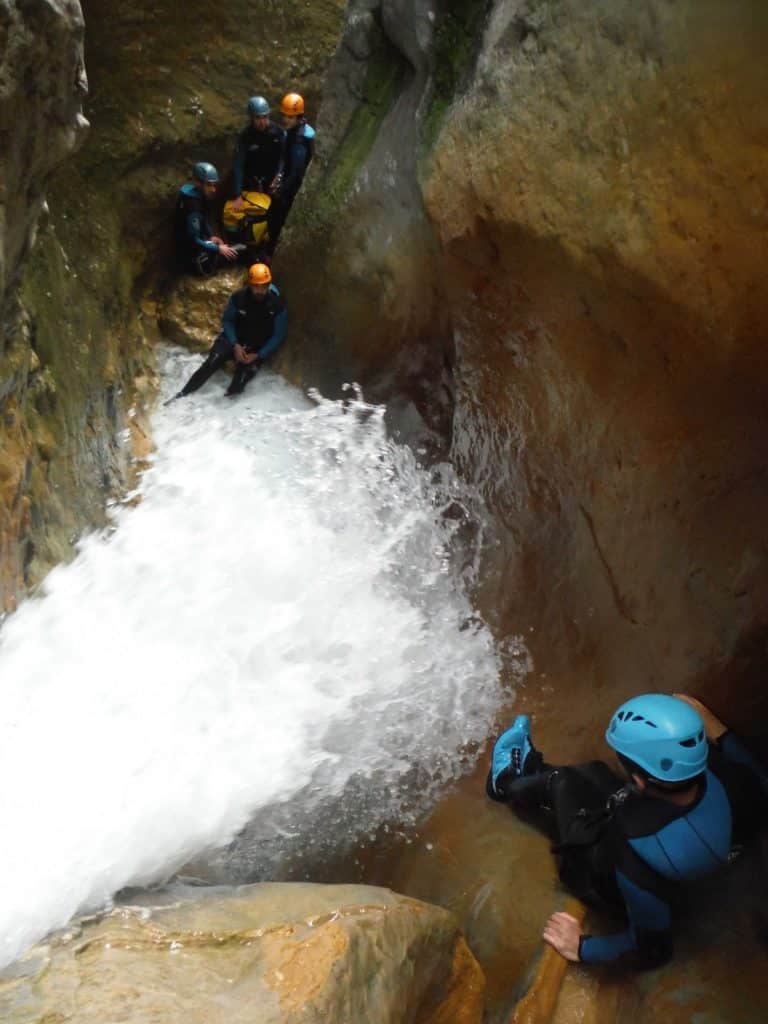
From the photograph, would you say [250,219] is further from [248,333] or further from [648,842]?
[648,842]

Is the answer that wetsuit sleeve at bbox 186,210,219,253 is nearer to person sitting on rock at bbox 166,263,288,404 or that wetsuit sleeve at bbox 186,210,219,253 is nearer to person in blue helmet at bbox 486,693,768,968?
person sitting on rock at bbox 166,263,288,404

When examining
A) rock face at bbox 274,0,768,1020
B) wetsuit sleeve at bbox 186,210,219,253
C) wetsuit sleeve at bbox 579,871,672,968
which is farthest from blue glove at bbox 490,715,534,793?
wetsuit sleeve at bbox 186,210,219,253

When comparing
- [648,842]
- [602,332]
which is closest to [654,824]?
[648,842]

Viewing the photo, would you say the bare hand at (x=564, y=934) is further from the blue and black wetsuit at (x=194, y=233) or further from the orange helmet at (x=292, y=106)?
the orange helmet at (x=292, y=106)

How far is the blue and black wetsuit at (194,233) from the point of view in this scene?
261 inches

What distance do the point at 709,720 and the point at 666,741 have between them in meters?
0.59

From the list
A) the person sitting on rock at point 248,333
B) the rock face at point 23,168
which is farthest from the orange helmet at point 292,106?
the rock face at point 23,168

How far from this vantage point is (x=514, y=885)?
3258 mm

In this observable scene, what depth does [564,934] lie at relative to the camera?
297 centimetres

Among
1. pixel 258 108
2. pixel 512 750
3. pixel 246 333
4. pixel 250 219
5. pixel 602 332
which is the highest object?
pixel 602 332

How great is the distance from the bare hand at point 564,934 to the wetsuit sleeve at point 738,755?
2.49 feet

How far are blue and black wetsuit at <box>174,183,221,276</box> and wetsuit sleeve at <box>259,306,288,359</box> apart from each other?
117 centimetres

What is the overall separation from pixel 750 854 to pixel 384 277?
3.59m

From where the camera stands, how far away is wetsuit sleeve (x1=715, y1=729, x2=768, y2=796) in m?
3.01
